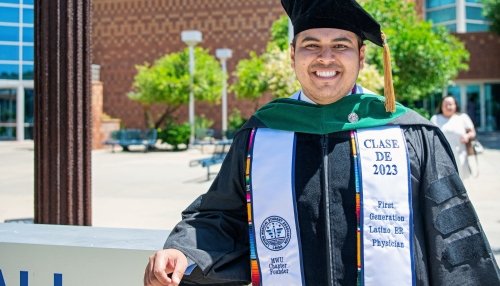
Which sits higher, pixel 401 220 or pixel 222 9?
pixel 222 9

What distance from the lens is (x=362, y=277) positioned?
1.69m

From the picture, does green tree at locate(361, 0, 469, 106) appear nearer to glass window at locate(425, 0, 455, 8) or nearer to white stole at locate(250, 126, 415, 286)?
glass window at locate(425, 0, 455, 8)

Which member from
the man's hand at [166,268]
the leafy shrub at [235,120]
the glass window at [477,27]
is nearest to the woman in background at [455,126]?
the man's hand at [166,268]

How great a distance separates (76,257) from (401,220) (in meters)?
1.53

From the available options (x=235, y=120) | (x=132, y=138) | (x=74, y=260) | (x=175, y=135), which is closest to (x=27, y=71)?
(x=132, y=138)

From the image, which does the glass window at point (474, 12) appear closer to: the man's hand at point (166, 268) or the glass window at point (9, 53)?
the glass window at point (9, 53)

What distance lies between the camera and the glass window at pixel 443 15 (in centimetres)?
3588

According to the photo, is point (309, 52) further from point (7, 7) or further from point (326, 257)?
point (7, 7)

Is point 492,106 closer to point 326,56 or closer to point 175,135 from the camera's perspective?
point 175,135

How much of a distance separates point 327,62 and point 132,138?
22.3 metres

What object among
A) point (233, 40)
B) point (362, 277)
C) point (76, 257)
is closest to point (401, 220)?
point (362, 277)

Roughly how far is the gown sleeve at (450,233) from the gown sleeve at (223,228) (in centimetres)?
57

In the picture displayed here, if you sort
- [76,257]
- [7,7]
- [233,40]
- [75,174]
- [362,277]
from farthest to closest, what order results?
[233,40], [7,7], [75,174], [76,257], [362,277]

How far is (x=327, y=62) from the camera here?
175 centimetres
